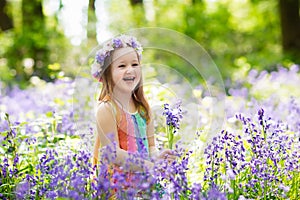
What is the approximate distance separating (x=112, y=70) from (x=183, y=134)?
0.71m

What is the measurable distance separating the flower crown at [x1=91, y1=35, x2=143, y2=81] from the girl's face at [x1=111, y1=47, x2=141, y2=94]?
30mm

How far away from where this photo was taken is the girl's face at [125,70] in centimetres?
338

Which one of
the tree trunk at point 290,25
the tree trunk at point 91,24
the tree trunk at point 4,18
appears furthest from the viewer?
the tree trunk at point 4,18

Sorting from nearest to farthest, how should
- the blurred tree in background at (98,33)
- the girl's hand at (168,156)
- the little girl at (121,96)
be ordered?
the girl's hand at (168,156) → the little girl at (121,96) → the blurred tree in background at (98,33)

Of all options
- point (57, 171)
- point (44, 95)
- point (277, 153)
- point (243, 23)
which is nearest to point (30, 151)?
point (57, 171)

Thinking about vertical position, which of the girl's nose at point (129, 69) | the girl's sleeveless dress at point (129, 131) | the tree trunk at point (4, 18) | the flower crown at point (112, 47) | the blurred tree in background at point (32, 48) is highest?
the tree trunk at point (4, 18)

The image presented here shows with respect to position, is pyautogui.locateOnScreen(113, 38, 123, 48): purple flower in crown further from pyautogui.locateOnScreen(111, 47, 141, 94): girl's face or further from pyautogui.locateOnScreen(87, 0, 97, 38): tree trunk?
pyautogui.locateOnScreen(87, 0, 97, 38): tree trunk

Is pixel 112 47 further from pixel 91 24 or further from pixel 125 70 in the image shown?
pixel 91 24

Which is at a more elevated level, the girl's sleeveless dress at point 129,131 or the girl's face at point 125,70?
the girl's face at point 125,70

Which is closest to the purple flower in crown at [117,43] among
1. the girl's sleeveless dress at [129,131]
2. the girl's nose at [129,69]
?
the girl's nose at [129,69]

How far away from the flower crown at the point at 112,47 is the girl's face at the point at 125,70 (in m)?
0.03

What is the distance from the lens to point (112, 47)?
343 cm

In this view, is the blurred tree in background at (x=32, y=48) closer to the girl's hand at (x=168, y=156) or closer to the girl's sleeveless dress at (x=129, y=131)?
the girl's sleeveless dress at (x=129, y=131)

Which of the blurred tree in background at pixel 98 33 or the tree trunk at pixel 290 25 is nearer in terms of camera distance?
the blurred tree in background at pixel 98 33
